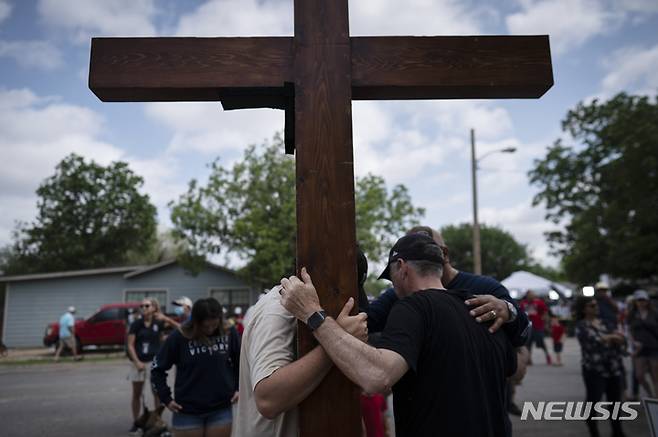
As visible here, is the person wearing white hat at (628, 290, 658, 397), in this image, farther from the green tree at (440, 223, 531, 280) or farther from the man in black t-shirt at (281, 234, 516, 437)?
the green tree at (440, 223, 531, 280)

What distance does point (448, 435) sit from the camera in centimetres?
203

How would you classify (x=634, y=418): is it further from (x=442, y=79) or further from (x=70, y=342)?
(x=70, y=342)

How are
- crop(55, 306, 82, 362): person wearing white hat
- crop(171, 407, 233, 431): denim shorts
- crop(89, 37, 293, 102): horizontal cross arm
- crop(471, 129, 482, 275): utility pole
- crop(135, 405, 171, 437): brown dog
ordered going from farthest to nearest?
crop(471, 129, 482, 275): utility pole → crop(55, 306, 82, 362): person wearing white hat → crop(135, 405, 171, 437): brown dog → crop(171, 407, 233, 431): denim shorts → crop(89, 37, 293, 102): horizontal cross arm

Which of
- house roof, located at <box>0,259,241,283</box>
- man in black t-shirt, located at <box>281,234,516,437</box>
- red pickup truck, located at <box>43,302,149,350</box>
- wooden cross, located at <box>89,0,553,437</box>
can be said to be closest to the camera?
man in black t-shirt, located at <box>281,234,516,437</box>

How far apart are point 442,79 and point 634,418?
7276 mm

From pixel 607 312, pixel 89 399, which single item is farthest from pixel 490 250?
pixel 89 399

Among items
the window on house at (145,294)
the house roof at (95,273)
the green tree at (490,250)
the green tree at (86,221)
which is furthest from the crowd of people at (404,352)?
the green tree at (490,250)

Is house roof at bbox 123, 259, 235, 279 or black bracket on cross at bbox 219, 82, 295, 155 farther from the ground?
black bracket on cross at bbox 219, 82, 295, 155

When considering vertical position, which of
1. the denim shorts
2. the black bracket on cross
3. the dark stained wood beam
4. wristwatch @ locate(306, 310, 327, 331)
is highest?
the dark stained wood beam

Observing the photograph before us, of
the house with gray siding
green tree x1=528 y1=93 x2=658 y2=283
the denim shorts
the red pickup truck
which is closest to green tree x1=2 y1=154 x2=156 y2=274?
the house with gray siding

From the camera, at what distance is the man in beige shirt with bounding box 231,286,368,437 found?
1972mm

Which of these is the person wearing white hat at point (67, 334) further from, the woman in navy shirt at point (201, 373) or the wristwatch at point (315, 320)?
the wristwatch at point (315, 320)

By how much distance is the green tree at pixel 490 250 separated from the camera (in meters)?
56.0

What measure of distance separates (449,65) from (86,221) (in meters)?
43.8
